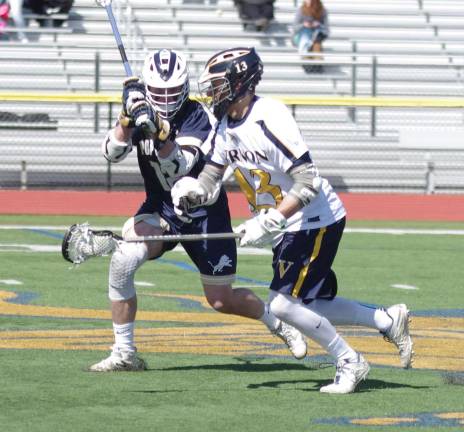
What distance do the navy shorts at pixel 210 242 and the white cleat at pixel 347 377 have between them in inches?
41.7

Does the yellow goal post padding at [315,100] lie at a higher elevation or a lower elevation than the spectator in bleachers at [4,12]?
lower

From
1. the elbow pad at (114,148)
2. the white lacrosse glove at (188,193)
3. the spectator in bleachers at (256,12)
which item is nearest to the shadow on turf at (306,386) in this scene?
the white lacrosse glove at (188,193)

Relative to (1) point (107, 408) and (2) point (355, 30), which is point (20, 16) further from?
(1) point (107, 408)

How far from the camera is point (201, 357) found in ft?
26.7

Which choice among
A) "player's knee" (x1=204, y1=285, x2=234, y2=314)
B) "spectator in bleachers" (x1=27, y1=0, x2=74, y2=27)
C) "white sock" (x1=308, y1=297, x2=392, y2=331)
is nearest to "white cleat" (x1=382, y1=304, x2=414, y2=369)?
"white sock" (x1=308, y1=297, x2=392, y2=331)

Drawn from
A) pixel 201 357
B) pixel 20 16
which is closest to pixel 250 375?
pixel 201 357

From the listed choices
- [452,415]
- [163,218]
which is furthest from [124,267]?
[452,415]

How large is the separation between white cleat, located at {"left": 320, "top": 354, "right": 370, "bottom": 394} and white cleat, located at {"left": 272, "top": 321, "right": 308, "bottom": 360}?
822 millimetres

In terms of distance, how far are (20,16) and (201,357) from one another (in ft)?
51.1

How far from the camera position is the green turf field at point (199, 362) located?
628 centimetres

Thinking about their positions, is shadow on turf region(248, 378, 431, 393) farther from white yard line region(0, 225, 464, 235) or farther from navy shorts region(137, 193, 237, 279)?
white yard line region(0, 225, 464, 235)

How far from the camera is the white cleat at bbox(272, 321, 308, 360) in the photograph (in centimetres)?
783

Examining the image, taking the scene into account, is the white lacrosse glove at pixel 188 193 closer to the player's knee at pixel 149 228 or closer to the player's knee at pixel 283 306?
the player's knee at pixel 149 228

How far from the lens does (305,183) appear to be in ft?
22.2
